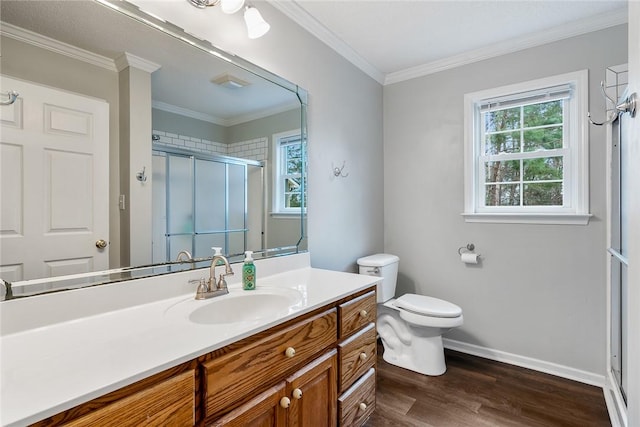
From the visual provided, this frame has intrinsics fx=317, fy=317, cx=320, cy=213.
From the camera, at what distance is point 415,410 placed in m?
1.83

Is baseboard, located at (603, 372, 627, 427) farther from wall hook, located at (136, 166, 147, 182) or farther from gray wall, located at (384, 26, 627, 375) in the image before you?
wall hook, located at (136, 166, 147, 182)

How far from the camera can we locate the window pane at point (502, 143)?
241cm

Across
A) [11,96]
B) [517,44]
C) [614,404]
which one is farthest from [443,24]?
[614,404]

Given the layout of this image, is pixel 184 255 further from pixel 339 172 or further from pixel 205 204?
pixel 339 172

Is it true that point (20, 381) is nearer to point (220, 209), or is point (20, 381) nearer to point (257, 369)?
point (257, 369)

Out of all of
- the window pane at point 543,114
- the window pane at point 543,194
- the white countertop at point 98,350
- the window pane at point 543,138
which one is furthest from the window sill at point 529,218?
the white countertop at point 98,350

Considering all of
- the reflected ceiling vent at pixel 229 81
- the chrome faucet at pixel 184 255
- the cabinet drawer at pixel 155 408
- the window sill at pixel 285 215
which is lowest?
the cabinet drawer at pixel 155 408

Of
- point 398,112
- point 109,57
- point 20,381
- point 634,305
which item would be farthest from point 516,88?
point 20,381

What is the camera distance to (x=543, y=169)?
7.57 feet

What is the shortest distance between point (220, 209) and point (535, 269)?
2.20 m

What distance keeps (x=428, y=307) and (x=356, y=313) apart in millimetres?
920

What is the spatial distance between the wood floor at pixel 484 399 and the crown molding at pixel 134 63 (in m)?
2.01

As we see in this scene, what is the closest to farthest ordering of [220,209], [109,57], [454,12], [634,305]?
1. [634,305]
2. [109,57]
3. [220,209]
4. [454,12]

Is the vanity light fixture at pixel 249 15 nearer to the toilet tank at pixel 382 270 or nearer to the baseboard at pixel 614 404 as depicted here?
the toilet tank at pixel 382 270
